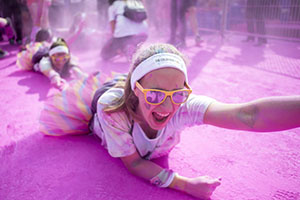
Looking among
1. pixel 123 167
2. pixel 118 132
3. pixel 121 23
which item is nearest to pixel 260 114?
pixel 118 132

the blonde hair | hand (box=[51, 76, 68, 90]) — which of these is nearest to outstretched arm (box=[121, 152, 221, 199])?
the blonde hair

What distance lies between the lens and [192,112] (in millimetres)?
1490

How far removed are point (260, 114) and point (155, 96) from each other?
513 millimetres

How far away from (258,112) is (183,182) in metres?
0.63

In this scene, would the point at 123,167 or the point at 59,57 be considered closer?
the point at 123,167

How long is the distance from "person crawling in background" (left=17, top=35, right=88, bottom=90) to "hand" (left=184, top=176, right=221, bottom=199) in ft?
8.09

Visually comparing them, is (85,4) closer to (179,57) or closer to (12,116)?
(12,116)

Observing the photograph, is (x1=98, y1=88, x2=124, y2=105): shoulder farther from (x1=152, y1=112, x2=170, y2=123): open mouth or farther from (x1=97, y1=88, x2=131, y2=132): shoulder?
(x1=152, y1=112, x2=170, y2=123): open mouth

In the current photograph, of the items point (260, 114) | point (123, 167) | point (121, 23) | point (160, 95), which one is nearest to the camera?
point (260, 114)

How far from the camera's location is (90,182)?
1654mm

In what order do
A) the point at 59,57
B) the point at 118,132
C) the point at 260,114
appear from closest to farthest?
1. the point at 260,114
2. the point at 118,132
3. the point at 59,57

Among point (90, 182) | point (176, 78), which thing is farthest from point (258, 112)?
point (90, 182)

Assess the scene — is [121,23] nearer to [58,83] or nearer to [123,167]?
[58,83]

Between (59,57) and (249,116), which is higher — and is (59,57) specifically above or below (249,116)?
below
